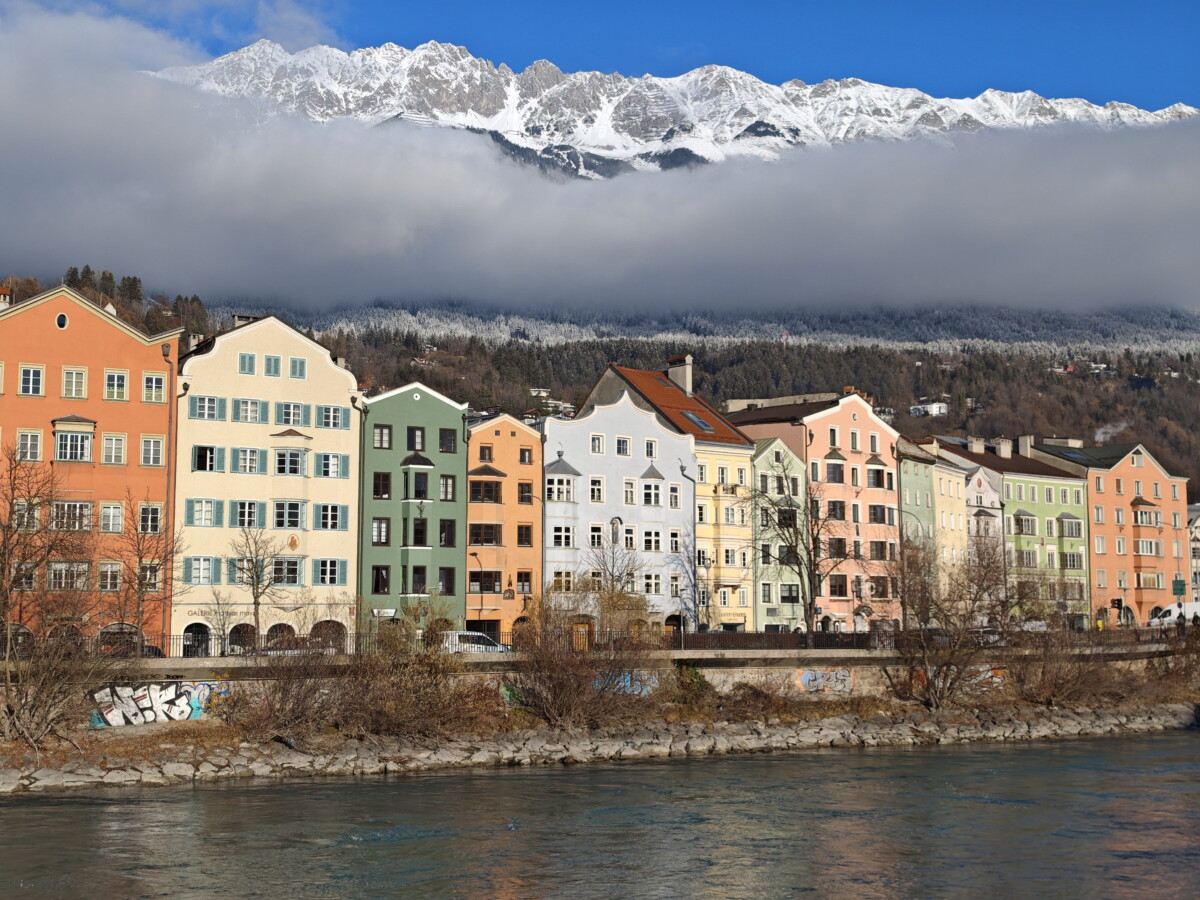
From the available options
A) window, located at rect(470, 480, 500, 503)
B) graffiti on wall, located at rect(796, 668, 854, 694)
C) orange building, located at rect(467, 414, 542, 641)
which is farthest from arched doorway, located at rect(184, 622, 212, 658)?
graffiti on wall, located at rect(796, 668, 854, 694)

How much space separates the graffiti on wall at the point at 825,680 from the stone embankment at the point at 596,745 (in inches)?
103

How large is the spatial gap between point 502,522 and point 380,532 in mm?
7502

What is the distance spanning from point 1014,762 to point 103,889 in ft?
139

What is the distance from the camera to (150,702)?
199 ft

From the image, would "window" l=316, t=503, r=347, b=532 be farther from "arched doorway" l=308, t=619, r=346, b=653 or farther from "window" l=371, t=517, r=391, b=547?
"arched doorway" l=308, t=619, r=346, b=653

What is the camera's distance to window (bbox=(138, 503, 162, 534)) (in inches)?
2913

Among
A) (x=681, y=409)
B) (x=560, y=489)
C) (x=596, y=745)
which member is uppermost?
(x=681, y=409)

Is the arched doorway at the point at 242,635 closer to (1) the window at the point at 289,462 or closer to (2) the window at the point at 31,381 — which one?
(1) the window at the point at 289,462

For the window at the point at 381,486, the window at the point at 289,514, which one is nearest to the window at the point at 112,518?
the window at the point at 289,514

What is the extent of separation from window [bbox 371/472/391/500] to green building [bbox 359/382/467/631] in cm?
6

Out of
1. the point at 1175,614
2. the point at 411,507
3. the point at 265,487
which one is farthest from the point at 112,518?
the point at 1175,614

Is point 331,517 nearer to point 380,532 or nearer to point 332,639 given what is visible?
point 380,532

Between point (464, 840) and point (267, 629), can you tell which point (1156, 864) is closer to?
point (464, 840)

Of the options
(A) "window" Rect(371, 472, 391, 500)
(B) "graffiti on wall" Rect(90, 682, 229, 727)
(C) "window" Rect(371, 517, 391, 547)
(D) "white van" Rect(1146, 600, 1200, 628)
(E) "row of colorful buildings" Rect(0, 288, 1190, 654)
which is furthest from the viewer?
(D) "white van" Rect(1146, 600, 1200, 628)
